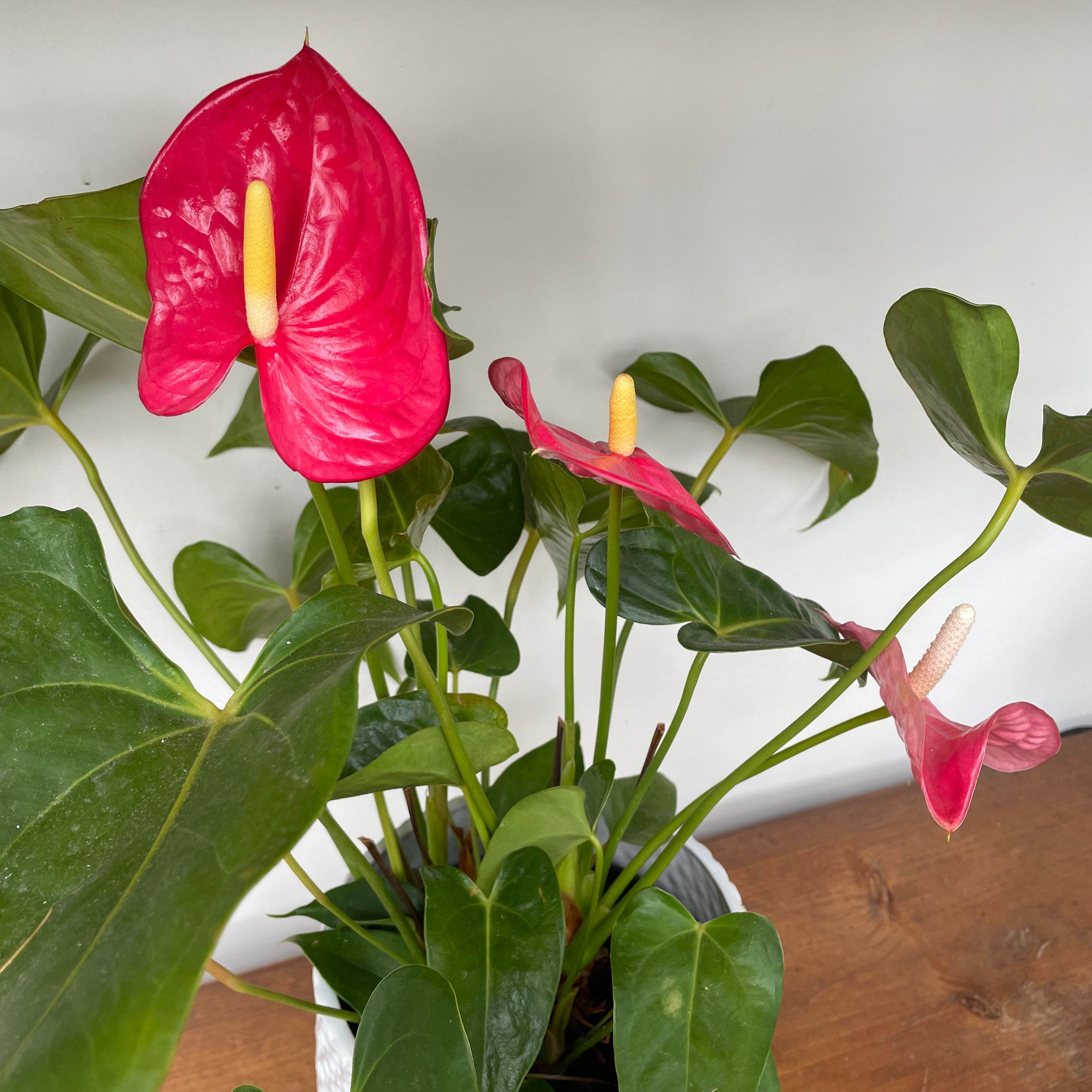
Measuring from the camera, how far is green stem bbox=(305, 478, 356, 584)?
41 cm

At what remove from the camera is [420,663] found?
0.43 meters

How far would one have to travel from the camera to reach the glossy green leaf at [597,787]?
46 cm

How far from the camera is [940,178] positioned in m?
0.70

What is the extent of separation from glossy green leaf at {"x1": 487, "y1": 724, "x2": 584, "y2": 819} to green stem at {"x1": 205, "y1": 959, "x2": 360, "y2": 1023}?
152 millimetres

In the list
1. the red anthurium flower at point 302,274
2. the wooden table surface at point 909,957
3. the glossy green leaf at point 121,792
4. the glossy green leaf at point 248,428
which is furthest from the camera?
the wooden table surface at point 909,957

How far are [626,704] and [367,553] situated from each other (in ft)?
1.29

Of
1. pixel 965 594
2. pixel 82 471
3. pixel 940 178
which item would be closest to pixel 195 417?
pixel 82 471

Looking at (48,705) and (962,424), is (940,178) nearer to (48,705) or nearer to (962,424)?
(962,424)

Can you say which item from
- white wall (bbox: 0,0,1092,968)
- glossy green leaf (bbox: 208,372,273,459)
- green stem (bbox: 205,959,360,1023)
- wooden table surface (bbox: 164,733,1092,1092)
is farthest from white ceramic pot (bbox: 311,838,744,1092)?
glossy green leaf (bbox: 208,372,273,459)

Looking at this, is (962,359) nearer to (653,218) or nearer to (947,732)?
(947,732)

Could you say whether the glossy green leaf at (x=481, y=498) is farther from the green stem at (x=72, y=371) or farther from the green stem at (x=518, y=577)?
the green stem at (x=72, y=371)

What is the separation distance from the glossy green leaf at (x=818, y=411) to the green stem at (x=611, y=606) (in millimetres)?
211

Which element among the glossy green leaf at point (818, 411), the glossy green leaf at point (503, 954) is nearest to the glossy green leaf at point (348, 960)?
the glossy green leaf at point (503, 954)

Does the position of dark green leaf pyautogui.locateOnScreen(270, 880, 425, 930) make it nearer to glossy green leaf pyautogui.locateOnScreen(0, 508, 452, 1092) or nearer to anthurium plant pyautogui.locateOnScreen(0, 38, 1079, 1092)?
anthurium plant pyautogui.locateOnScreen(0, 38, 1079, 1092)
